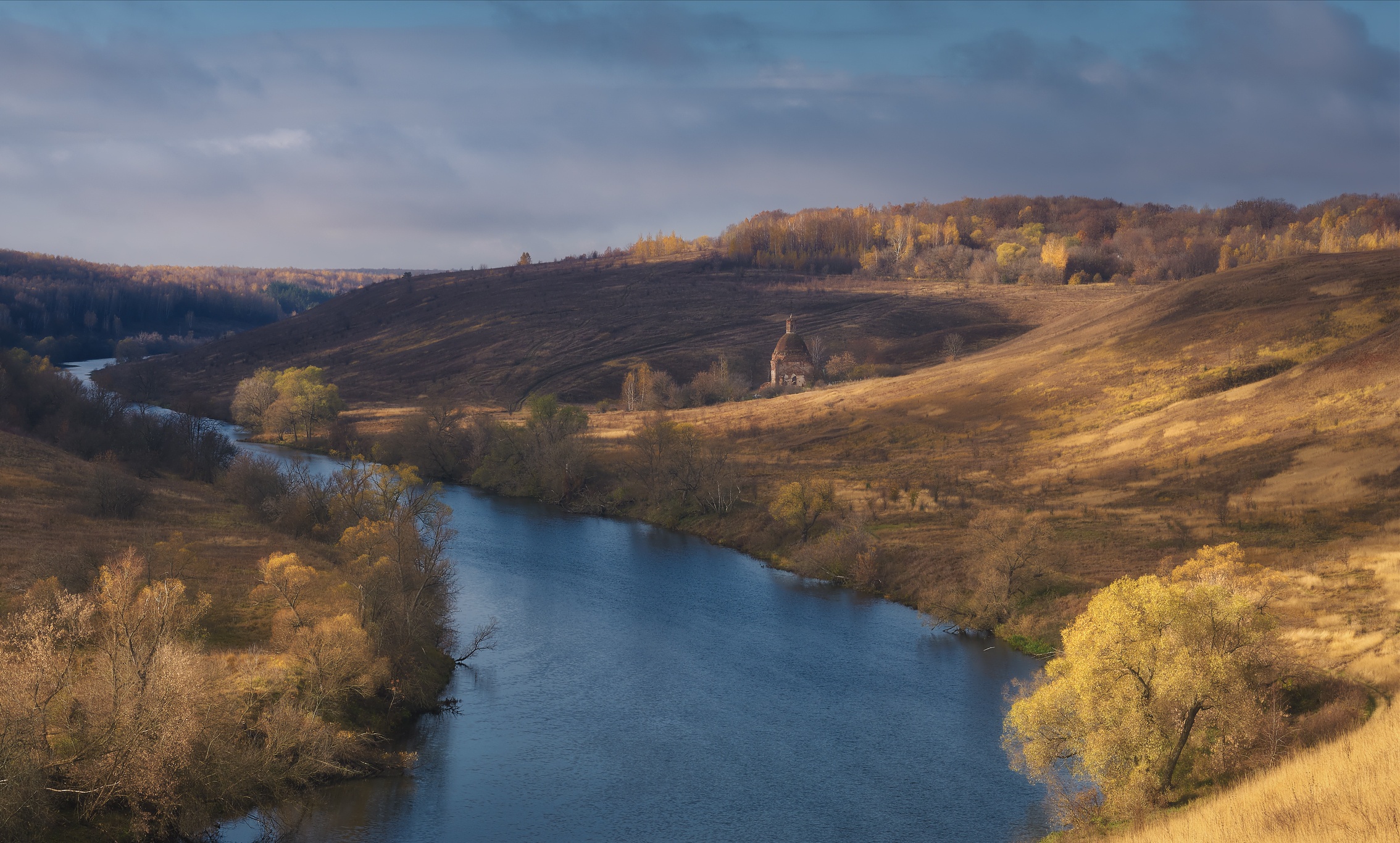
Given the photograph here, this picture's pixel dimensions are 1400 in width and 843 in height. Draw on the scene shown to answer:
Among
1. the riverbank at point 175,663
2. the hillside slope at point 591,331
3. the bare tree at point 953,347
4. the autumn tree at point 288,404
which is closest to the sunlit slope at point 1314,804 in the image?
the riverbank at point 175,663

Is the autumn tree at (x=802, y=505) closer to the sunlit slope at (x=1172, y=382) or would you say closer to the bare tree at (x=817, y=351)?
the sunlit slope at (x=1172, y=382)

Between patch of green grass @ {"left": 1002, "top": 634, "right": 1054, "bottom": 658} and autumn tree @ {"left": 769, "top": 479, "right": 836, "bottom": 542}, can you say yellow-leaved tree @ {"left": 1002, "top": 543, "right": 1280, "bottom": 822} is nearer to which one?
patch of green grass @ {"left": 1002, "top": 634, "right": 1054, "bottom": 658}

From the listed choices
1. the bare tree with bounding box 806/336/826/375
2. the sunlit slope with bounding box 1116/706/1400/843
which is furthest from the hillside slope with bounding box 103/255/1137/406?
the sunlit slope with bounding box 1116/706/1400/843

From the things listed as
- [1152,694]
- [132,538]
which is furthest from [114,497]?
[1152,694]

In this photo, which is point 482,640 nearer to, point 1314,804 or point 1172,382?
point 1314,804

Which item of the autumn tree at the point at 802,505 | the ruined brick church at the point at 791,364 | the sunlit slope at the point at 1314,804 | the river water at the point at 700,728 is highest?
the ruined brick church at the point at 791,364

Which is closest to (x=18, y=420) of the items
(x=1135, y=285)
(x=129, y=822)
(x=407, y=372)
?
(x=129, y=822)
